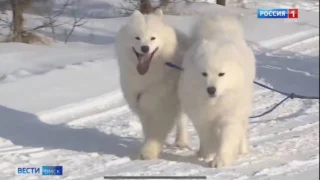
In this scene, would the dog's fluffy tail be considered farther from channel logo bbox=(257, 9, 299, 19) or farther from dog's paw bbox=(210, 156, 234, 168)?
channel logo bbox=(257, 9, 299, 19)

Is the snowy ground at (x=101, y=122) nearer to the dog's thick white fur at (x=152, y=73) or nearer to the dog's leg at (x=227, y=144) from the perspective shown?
the dog's leg at (x=227, y=144)

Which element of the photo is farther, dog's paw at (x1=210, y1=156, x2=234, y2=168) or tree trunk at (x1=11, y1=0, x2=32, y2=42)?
tree trunk at (x1=11, y1=0, x2=32, y2=42)

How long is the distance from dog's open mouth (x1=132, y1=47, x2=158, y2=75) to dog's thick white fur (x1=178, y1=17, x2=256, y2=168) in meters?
0.29

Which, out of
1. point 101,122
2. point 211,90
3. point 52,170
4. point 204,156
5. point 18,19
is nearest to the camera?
point 211,90

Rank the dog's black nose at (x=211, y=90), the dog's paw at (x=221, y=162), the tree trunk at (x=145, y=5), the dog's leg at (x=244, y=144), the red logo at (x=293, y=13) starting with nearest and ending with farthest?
the dog's black nose at (x=211, y=90)
the dog's paw at (x=221, y=162)
the dog's leg at (x=244, y=144)
the tree trunk at (x=145, y=5)
the red logo at (x=293, y=13)

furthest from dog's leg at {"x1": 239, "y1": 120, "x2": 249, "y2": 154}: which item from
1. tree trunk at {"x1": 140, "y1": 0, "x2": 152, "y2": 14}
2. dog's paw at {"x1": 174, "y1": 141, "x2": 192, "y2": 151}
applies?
tree trunk at {"x1": 140, "y1": 0, "x2": 152, "y2": 14}

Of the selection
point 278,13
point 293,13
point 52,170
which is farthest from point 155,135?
point 293,13

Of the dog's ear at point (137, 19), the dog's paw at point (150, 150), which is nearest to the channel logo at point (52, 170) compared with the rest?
the dog's paw at point (150, 150)

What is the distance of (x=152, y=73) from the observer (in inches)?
184

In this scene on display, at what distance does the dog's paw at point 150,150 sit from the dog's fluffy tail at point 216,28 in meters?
0.85

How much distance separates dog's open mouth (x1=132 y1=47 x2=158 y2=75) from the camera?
4.58 meters

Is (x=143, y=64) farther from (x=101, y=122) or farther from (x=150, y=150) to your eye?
(x=101, y=122)

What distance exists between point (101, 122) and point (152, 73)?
1.34 metres

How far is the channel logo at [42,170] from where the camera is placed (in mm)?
4379
